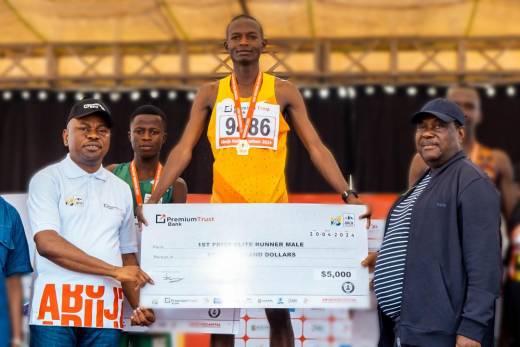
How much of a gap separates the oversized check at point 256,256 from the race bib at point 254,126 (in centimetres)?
31

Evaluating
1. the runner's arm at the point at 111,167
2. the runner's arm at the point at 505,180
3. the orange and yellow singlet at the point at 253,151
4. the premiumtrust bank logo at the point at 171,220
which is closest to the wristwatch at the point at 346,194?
the orange and yellow singlet at the point at 253,151

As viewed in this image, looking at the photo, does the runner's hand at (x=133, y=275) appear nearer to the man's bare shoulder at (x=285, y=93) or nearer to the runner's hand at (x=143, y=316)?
the runner's hand at (x=143, y=316)

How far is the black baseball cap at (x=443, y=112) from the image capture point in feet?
10.1

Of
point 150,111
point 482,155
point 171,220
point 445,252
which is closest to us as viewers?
point 445,252

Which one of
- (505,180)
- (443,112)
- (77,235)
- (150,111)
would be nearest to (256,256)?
(77,235)

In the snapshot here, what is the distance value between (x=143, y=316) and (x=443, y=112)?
1467 millimetres

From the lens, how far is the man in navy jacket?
2865mm

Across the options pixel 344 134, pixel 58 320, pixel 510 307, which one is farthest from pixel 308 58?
pixel 58 320

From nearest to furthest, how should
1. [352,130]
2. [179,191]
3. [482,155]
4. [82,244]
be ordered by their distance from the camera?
[82,244] → [179,191] → [482,155] → [352,130]

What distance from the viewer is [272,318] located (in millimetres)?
3611

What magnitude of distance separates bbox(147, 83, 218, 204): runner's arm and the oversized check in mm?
196

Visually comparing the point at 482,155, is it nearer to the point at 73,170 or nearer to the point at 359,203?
the point at 359,203

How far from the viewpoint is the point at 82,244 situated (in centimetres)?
326

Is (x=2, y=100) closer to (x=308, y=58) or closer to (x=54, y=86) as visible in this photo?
(x=54, y=86)
